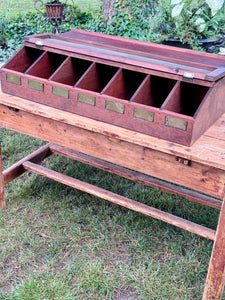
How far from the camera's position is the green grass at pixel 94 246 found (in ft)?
7.76

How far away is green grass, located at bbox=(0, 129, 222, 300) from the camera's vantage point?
2365 mm

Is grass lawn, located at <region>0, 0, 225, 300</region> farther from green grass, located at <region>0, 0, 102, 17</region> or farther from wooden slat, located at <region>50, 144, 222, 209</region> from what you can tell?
green grass, located at <region>0, 0, 102, 17</region>

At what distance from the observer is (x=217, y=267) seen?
204 cm

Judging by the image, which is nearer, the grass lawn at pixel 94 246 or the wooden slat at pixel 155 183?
the grass lawn at pixel 94 246

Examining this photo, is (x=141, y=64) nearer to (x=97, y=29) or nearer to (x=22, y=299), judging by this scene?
(x=22, y=299)

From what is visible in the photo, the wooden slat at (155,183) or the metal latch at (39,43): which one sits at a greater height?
the metal latch at (39,43)

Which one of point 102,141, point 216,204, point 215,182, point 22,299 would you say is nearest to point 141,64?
point 102,141

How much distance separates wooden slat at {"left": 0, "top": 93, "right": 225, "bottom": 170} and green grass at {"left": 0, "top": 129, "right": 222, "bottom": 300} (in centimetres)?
101

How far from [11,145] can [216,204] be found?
2277 mm

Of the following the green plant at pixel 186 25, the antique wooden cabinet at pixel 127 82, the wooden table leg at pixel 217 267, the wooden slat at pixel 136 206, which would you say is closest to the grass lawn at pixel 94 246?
the wooden table leg at pixel 217 267

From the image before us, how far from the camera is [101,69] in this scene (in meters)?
2.28

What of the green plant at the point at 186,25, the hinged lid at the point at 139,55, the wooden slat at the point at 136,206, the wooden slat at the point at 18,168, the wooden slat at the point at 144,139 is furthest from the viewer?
the green plant at the point at 186,25

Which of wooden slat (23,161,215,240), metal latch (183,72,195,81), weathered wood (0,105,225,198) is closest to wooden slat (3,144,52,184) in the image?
wooden slat (23,161,215,240)

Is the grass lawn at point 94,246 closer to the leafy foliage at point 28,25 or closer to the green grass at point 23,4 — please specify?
the leafy foliage at point 28,25
